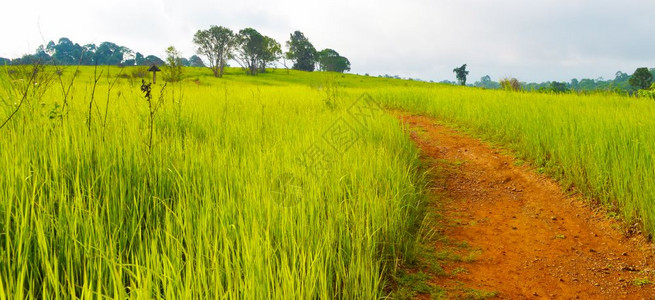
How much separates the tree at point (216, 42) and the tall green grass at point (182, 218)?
62749 mm

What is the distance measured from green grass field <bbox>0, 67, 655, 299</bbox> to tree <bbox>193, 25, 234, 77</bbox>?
62079 mm

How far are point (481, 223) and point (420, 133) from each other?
13.5 ft

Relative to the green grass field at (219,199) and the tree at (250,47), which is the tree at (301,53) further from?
the green grass field at (219,199)

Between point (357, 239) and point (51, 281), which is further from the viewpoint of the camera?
point (357, 239)

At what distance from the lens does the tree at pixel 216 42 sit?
206 feet

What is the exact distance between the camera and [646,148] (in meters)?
3.66

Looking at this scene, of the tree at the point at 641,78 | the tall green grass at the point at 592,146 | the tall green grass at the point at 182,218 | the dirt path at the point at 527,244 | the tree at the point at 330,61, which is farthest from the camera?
the tree at the point at 330,61

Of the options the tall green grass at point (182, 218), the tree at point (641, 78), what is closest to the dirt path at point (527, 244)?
the tall green grass at point (182, 218)

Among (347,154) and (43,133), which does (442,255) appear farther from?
(43,133)

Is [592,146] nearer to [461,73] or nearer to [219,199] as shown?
[219,199]

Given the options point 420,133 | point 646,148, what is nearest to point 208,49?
point 420,133

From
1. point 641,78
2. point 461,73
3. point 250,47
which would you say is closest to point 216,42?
point 250,47

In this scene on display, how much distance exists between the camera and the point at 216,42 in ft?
211

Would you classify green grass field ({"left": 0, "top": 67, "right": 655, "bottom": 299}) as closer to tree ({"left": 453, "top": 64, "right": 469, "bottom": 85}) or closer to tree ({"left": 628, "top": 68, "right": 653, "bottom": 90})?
tree ({"left": 628, "top": 68, "right": 653, "bottom": 90})
